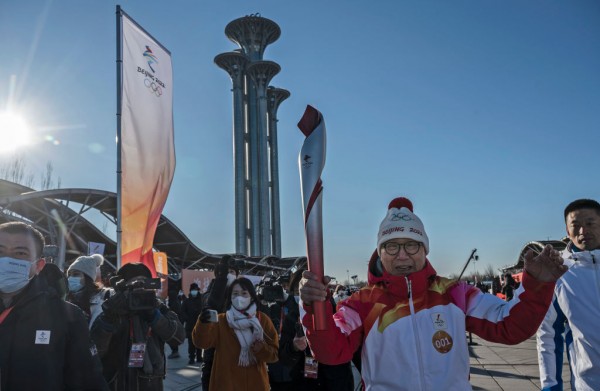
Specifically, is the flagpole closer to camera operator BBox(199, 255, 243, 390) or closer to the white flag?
the white flag

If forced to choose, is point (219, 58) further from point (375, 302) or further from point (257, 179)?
point (375, 302)

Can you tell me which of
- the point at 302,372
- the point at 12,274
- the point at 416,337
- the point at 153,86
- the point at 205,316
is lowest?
the point at 302,372

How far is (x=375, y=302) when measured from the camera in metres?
2.40

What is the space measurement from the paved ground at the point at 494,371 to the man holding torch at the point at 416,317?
18.4ft

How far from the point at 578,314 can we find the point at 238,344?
111 inches

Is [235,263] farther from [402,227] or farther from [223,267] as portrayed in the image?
[402,227]

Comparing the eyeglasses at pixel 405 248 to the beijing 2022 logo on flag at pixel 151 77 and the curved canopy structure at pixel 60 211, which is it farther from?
the curved canopy structure at pixel 60 211

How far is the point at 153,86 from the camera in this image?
8320 millimetres

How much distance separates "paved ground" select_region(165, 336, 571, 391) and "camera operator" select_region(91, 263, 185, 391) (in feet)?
14.3

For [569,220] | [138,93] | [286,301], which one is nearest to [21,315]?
[286,301]

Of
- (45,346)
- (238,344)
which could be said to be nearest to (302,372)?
(238,344)

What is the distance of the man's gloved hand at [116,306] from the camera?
12.5ft

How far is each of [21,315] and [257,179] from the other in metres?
63.8

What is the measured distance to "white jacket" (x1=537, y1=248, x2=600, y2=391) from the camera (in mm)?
3027
